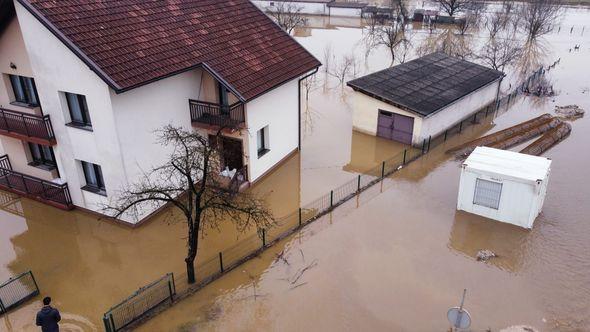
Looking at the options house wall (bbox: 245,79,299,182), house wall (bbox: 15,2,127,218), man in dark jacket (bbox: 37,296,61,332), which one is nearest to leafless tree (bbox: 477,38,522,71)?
house wall (bbox: 245,79,299,182)

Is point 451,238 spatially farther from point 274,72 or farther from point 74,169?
point 74,169

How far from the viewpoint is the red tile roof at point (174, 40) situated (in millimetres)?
14992

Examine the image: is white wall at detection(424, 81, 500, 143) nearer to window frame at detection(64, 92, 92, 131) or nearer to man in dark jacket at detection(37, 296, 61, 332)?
window frame at detection(64, 92, 92, 131)

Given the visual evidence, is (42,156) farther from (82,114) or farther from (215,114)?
(215,114)

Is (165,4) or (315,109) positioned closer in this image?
(165,4)

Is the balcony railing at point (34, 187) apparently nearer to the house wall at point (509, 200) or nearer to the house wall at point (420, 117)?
the house wall at point (420, 117)

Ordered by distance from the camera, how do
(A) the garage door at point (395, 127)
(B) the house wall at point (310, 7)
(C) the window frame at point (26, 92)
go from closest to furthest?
(C) the window frame at point (26, 92), (A) the garage door at point (395, 127), (B) the house wall at point (310, 7)

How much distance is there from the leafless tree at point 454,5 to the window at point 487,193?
174ft

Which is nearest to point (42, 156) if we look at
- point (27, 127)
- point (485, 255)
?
point (27, 127)

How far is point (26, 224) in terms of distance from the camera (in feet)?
59.0

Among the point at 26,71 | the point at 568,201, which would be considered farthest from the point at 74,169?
the point at 568,201

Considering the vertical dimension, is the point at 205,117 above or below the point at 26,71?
below

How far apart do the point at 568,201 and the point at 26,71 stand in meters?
22.6

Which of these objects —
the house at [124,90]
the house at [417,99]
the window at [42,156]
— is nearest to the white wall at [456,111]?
the house at [417,99]
